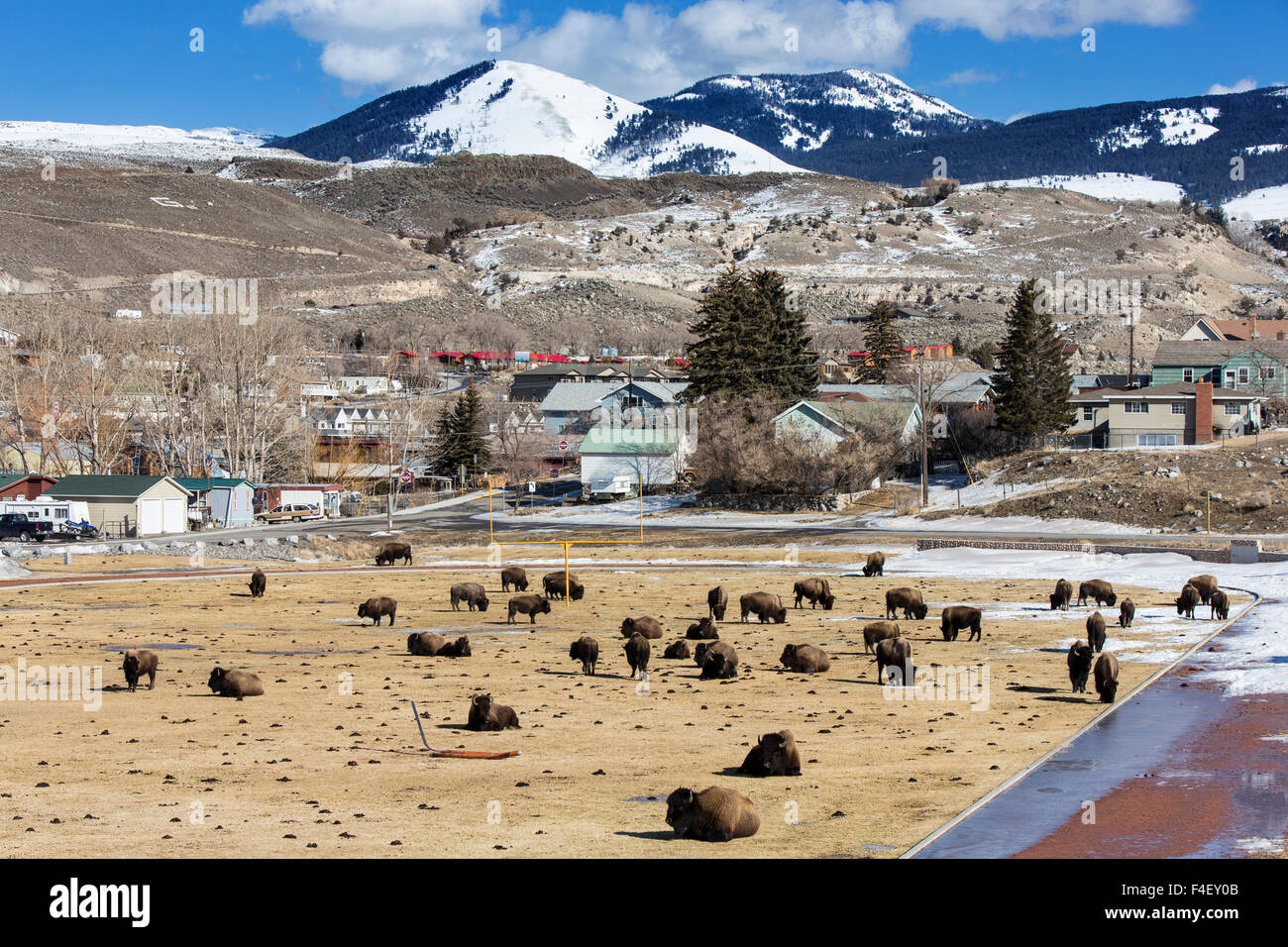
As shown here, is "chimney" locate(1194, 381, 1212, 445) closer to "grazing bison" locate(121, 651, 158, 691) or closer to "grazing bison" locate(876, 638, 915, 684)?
"grazing bison" locate(876, 638, 915, 684)

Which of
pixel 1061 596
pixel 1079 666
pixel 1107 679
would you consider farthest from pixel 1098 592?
pixel 1107 679

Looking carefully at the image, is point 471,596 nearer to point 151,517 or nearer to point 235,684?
point 235,684

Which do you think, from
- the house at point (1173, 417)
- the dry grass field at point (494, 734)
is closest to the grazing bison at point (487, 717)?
the dry grass field at point (494, 734)

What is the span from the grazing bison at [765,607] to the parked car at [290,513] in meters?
58.7

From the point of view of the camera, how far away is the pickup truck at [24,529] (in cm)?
7312

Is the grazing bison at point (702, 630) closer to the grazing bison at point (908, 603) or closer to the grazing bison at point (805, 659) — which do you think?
the grazing bison at point (805, 659)

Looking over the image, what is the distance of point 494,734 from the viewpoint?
22344 mm

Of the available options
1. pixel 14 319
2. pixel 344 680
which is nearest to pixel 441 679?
pixel 344 680

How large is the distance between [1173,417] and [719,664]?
230 feet

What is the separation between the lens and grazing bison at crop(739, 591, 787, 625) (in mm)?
39000

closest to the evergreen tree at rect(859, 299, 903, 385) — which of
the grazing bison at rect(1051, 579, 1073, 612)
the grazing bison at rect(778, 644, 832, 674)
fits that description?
the grazing bison at rect(1051, 579, 1073, 612)
